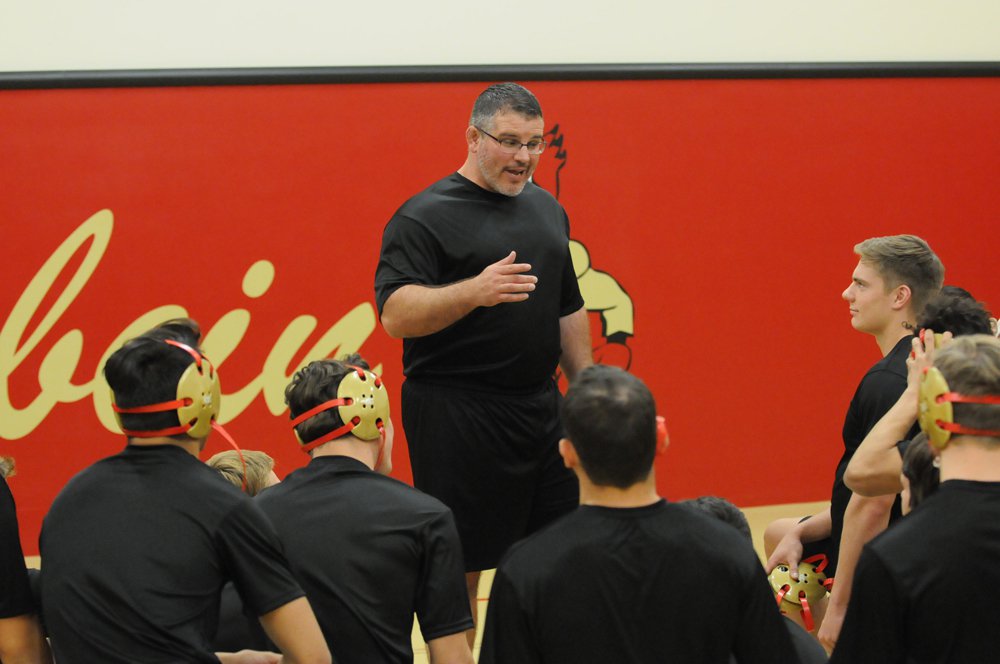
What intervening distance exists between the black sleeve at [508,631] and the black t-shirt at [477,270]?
1509 millimetres

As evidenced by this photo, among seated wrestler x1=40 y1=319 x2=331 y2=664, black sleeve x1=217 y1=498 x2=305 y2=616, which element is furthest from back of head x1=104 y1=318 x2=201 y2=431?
black sleeve x1=217 y1=498 x2=305 y2=616

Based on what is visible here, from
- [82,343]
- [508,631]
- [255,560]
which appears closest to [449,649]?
[255,560]

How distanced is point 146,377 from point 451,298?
1.07m

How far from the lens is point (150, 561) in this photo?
2.24 metres

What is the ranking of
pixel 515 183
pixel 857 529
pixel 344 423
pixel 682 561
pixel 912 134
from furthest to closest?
pixel 912 134, pixel 515 183, pixel 857 529, pixel 344 423, pixel 682 561

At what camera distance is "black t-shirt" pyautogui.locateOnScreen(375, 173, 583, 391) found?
344 cm

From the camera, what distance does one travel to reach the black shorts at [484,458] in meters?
3.51

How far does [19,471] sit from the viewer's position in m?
5.24

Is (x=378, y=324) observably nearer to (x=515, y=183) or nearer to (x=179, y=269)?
(x=179, y=269)

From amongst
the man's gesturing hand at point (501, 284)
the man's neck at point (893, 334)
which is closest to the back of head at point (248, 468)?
the man's gesturing hand at point (501, 284)

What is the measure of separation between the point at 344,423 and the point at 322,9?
316cm

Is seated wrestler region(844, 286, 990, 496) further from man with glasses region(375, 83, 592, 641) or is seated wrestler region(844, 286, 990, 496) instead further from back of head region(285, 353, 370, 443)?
back of head region(285, 353, 370, 443)

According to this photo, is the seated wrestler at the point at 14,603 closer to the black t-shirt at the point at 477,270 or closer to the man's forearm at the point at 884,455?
the black t-shirt at the point at 477,270

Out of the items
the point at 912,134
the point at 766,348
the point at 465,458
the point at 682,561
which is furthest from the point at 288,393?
the point at 912,134
